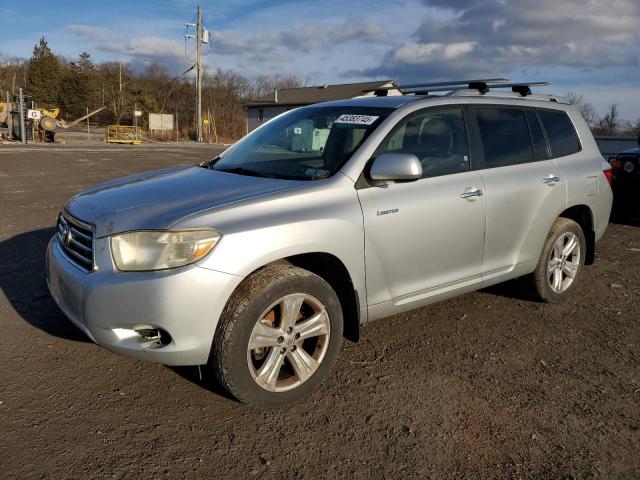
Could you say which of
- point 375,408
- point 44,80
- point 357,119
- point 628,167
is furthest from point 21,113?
point 44,80

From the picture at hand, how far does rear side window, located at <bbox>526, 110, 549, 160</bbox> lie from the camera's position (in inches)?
186

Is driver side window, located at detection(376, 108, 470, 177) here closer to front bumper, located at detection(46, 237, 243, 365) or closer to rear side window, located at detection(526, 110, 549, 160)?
rear side window, located at detection(526, 110, 549, 160)

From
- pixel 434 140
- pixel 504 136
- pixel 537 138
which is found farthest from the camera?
pixel 537 138

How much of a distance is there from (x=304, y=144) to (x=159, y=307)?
190 cm

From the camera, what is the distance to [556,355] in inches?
157

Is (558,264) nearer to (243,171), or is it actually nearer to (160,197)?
(243,171)

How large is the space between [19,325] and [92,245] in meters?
1.71

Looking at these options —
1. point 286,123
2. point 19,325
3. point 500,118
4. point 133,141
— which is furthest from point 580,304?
point 133,141

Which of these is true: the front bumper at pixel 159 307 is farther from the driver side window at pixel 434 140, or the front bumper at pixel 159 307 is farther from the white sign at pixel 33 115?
the white sign at pixel 33 115

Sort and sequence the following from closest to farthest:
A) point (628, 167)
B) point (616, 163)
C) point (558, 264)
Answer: point (558, 264) < point (628, 167) < point (616, 163)

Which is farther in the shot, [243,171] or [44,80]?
[44,80]

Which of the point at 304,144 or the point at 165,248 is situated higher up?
the point at 304,144

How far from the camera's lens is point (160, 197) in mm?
3311

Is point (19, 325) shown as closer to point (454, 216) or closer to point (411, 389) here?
point (411, 389)
